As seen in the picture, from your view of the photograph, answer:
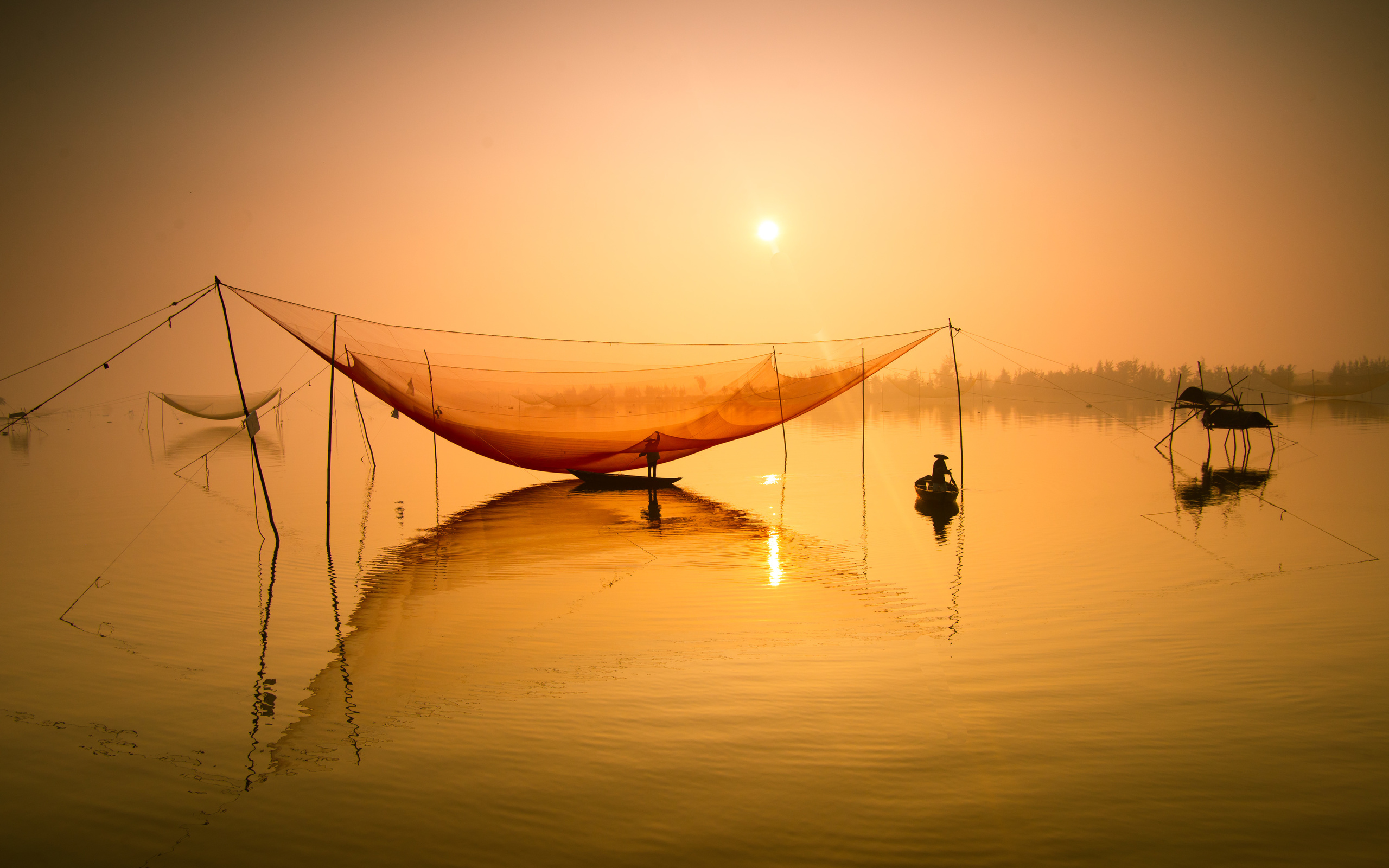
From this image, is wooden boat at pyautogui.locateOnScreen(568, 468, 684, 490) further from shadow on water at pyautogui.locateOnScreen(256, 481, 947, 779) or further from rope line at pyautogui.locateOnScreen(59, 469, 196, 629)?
rope line at pyautogui.locateOnScreen(59, 469, 196, 629)

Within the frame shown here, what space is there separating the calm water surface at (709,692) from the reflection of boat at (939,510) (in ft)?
0.56

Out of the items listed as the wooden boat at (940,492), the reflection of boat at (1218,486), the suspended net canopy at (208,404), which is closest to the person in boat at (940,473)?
the wooden boat at (940,492)

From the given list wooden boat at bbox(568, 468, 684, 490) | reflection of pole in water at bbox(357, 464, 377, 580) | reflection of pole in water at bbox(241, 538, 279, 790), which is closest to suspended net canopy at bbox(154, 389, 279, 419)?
reflection of pole in water at bbox(357, 464, 377, 580)

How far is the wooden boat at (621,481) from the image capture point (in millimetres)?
15305

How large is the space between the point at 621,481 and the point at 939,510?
6.84m

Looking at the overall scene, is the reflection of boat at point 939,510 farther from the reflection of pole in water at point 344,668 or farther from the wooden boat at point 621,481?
the reflection of pole in water at point 344,668

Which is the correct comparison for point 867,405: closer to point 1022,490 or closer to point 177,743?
point 1022,490

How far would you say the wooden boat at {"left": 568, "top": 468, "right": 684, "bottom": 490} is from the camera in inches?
603

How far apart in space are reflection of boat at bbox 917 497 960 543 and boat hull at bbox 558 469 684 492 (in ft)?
16.7

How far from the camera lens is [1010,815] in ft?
10.2

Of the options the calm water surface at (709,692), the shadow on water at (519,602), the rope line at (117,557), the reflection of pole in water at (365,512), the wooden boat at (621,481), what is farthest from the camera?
the wooden boat at (621,481)

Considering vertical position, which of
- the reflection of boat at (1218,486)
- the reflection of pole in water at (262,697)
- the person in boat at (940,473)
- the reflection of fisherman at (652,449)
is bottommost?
the reflection of pole in water at (262,697)

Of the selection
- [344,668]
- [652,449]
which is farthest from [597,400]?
[344,668]

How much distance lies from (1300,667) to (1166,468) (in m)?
14.1
